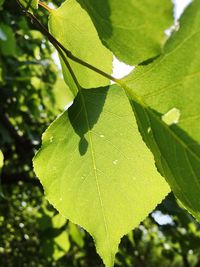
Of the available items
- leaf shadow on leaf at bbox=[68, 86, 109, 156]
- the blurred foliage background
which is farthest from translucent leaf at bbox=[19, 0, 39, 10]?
the blurred foliage background

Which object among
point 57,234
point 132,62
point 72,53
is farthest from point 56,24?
point 57,234

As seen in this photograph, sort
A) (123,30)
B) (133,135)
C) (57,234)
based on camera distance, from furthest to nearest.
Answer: (57,234) < (133,135) < (123,30)

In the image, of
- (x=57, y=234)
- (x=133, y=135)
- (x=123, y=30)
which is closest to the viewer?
(x=123, y=30)

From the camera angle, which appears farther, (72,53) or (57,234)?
(57,234)

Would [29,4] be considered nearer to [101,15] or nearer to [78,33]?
[78,33]

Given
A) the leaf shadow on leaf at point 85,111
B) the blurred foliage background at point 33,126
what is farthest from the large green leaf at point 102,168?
the blurred foliage background at point 33,126

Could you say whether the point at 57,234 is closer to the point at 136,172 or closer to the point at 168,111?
the point at 136,172
